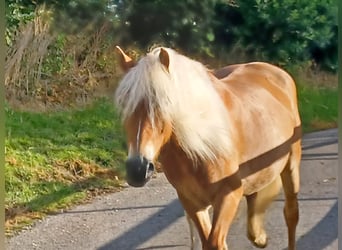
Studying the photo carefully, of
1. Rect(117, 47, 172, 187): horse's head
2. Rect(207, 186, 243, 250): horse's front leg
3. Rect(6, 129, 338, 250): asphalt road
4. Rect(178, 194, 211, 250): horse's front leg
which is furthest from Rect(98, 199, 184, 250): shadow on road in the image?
Rect(117, 47, 172, 187): horse's head

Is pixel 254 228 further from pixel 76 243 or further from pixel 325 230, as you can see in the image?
pixel 76 243

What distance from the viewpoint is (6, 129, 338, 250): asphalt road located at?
133 cm

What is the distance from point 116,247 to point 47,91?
422 mm

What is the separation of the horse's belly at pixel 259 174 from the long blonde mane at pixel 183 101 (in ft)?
0.34

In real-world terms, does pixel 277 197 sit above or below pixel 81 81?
below

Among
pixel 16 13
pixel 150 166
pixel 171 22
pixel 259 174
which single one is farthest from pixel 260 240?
pixel 16 13

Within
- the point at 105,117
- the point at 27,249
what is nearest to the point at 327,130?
the point at 105,117

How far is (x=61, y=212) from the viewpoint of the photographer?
1342mm

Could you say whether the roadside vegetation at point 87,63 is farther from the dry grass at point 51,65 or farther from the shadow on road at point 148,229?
the shadow on road at point 148,229

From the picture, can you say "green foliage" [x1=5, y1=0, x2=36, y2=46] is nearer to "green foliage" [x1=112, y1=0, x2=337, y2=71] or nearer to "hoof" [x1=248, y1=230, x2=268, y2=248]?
"green foliage" [x1=112, y1=0, x2=337, y2=71]

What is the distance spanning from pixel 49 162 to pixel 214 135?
45 cm

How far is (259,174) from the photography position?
127cm

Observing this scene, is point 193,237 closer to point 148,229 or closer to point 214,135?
point 148,229

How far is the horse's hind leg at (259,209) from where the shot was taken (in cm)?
133
